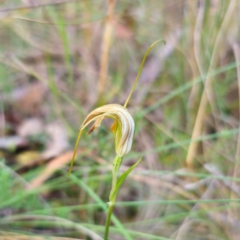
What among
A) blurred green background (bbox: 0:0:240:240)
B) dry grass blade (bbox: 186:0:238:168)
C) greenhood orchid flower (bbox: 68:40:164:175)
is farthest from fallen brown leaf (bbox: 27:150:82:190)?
greenhood orchid flower (bbox: 68:40:164:175)

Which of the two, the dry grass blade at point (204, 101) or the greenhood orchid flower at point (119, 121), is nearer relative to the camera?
the greenhood orchid flower at point (119, 121)

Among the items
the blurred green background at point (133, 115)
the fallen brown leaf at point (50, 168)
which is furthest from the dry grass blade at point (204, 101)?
the fallen brown leaf at point (50, 168)

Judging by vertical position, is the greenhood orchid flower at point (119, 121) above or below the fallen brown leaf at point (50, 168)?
above

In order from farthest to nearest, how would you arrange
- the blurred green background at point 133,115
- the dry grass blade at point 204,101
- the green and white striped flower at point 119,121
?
the dry grass blade at point 204,101 < the blurred green background at point 133,115 < the green and white striped flower at point 119,121

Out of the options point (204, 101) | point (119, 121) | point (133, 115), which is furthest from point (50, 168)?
point (119, 121)

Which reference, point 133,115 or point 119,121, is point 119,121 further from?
point 133,115

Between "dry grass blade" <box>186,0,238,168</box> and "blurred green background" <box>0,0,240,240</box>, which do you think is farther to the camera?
"dry grass blade" <box>186,0,238,168</box>

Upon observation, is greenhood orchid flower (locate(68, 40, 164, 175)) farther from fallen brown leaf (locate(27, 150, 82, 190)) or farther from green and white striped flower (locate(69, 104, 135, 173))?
fallen brown leaf (locate(27, 150, 82, 190))

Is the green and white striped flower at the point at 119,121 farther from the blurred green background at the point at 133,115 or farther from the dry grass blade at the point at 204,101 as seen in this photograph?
the dry grass blade at the point at 204,101

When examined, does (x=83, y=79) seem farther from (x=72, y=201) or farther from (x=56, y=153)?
(x=72, y=201)
